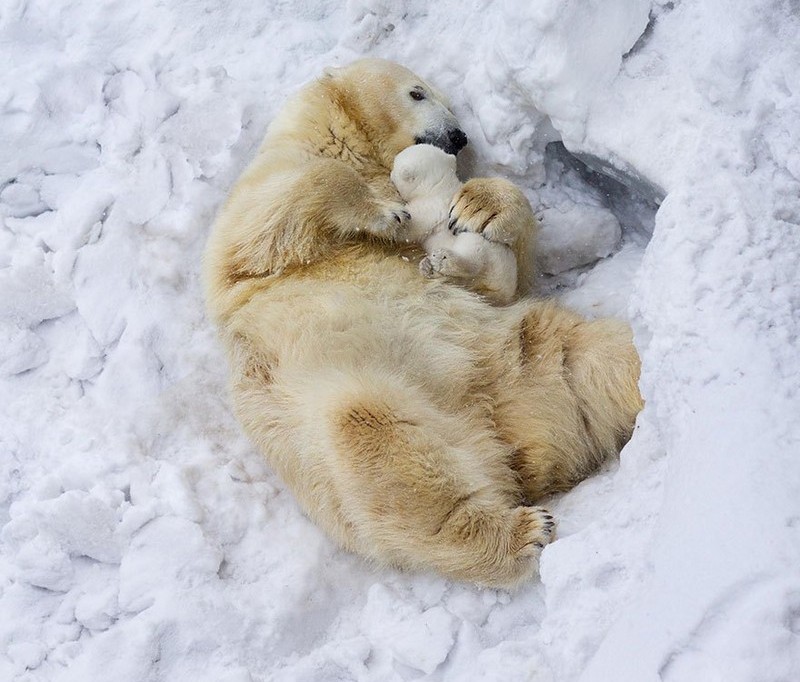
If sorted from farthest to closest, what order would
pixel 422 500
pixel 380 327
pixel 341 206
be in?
1. pixel 341 206
2. pixel 380 327
3. pixel 422 500

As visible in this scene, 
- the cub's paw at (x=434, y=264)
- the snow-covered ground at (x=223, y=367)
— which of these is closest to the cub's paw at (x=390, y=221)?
the cub's paw at (x=434, y=264)

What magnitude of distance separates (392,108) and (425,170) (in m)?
0.47

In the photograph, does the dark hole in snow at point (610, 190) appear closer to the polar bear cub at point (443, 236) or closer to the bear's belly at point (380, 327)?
the polar bear cub at point (443, 236)

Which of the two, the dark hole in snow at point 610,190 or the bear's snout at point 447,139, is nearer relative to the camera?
the dark hole in snow at point 610,190

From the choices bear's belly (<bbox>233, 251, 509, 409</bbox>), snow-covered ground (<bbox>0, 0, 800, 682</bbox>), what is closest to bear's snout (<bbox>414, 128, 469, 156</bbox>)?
snow-covered ground (<bbox>0, 0, 800, 682</bbox>)

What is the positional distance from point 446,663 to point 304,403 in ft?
3.51

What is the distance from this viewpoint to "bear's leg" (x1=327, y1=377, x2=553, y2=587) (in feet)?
9.91

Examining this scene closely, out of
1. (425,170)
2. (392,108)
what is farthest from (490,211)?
(392,108)

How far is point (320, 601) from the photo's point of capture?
3225 millimetres

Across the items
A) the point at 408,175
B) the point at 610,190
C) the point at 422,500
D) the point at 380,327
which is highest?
the point at 610,190

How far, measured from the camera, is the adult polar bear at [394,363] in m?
3.07

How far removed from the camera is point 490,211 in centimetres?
371

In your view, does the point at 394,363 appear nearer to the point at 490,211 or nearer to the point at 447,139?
the point at 490,211

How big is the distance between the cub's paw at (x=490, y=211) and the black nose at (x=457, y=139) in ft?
1.54
